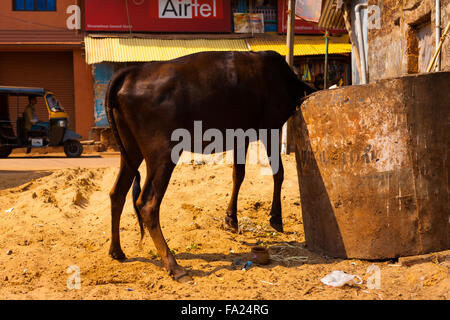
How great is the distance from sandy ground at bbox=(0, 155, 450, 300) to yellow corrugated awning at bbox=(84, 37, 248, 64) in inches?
376

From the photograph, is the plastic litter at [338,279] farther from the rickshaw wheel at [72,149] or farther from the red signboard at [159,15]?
the red signboard at [159,15]

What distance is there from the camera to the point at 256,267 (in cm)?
366

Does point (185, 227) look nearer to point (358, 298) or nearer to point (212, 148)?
point (212, 148)

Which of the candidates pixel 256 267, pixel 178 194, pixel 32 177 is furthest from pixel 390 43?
pixel 32 177

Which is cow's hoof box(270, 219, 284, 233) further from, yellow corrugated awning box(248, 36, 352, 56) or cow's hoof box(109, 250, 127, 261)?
yellow corrugated awning box(248, 36, 352, 56)

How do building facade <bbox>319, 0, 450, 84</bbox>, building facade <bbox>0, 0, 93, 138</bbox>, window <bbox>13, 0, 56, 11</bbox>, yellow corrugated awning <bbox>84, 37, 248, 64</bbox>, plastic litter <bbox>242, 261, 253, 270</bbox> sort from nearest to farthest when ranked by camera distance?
plastic litter <bbox>242, 261, 253, 270</bbox> < building facade <bbox>319, 0, 450, 84</bbox> < yellow corrugated awning <bbox>84, 37, 248, 64</bbox> < building facade <bbox>0, 0, 93, 138</bbox> < window <bbox>13, 0, 56, 11</bbox>

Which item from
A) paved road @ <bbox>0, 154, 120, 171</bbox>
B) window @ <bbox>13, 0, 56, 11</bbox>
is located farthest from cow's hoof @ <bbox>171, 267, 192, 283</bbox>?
window @ <bbox>13, 0, 56, 11</bbox>

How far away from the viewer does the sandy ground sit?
309 cm

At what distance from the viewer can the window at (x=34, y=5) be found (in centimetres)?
1777

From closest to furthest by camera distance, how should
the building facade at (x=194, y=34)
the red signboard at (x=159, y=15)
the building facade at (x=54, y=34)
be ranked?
1. the building facade at (x=194, y=34)
2. the red signboard at (x=159, y=15)
3. the building facade at (x=54, y=34)

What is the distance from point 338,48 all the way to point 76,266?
49.7ft

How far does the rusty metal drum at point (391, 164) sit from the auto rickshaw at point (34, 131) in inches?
453

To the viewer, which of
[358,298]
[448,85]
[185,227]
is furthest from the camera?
[185,227]

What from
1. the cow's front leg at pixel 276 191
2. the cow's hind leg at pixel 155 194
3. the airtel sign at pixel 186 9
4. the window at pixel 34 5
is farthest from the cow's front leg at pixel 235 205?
the window at pixel 34 5
